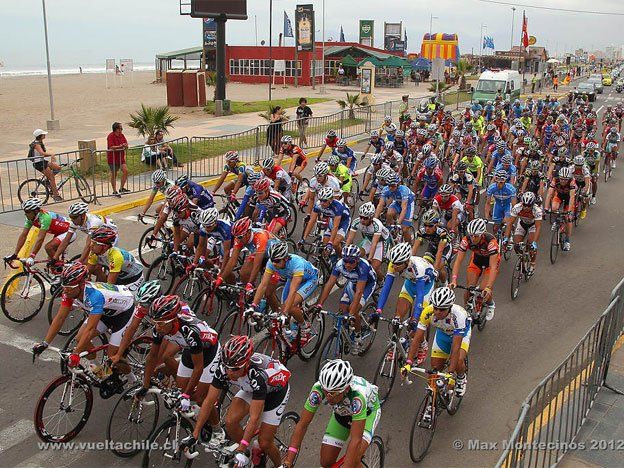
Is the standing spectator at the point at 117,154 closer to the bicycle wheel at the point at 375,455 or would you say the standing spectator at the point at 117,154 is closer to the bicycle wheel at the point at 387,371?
the bicycle wheel at the point at 387,371

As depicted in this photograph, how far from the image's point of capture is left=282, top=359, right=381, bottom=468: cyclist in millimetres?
4906

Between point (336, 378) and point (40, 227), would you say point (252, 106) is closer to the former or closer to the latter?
point (40, 227)

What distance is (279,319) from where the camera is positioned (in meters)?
7.16

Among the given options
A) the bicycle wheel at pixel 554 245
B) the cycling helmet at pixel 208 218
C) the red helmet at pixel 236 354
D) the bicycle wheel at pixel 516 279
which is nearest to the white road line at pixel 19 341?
the cycling helmet at pixel 208 218

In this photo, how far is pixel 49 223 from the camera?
29.7 feet

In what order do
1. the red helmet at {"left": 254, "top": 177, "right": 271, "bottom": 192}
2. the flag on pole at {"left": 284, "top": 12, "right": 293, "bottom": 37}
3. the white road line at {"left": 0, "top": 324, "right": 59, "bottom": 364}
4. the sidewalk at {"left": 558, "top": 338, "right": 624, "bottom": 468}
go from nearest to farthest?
the sidewalk at {"left": 558, "top": 338, "right": 624, "bottom": 468} → the white road line at {"left": 0, "top": 324, "right": 59, "bottom": 364} → the red helmet at {"left": 254, "top": 177, "right": 271, "bottom": 192} → the flag on pole at {"left": 284, "top": 12, "right": 293, "bottom": 37}

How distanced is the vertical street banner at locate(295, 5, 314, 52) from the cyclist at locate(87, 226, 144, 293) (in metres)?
50.3

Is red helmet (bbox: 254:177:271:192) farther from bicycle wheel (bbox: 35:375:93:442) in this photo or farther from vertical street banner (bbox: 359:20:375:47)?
vertical street banner (bbox: 359:20:375:47)

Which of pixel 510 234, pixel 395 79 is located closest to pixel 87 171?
pixel 510 234

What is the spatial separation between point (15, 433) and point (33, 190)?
10.6 metres

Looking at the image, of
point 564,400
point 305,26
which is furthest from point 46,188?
point 305,26

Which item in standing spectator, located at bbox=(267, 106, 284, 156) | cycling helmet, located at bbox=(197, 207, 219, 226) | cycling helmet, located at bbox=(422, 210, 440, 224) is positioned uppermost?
standing spectator, located at bbox=(267, 106, 284, 156)

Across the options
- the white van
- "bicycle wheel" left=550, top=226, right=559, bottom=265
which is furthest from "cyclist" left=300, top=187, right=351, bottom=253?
the white van

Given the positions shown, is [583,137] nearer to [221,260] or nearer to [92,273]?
[221,260]
